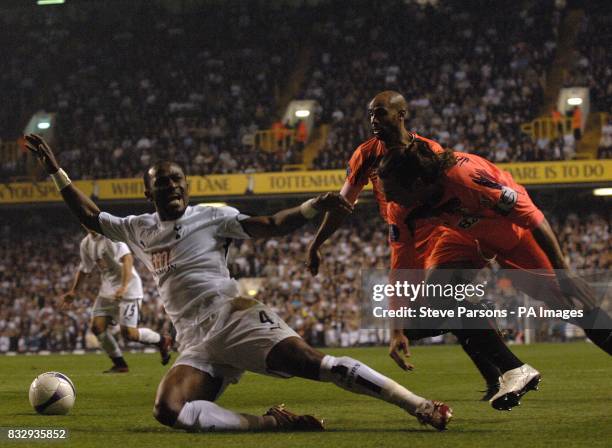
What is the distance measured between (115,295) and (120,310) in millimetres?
232

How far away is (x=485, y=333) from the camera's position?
6.98 metres

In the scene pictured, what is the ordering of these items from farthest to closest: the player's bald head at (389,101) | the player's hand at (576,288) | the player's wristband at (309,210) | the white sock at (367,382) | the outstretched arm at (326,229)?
the player's bald head at (389,101) < the outstretched arm at (326,229) < the player's hand at (576,288) < the white sock at (367,382) < the player's wristband at (309,210)

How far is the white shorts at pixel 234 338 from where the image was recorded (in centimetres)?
598

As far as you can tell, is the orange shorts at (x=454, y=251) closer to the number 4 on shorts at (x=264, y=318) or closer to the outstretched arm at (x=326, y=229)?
the outstretched arm at (x=326, y=229)

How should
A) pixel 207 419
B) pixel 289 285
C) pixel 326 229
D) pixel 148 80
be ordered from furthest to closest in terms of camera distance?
pixel 148 80
pixel 289 285
pixel 326 229
pixel 207 419

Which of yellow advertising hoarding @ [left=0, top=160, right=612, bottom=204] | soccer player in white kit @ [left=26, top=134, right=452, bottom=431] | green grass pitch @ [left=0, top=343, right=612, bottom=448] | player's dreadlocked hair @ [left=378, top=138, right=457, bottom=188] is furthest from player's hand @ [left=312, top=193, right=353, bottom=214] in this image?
yellow advertising hoarding @ [left=0, top=160, right=612, bottom=204]

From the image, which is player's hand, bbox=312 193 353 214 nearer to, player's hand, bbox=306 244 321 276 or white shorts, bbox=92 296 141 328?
player's hand, bbox=306 244 321 276

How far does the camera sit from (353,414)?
23.9 ft

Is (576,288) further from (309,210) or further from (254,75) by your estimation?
(254,75)

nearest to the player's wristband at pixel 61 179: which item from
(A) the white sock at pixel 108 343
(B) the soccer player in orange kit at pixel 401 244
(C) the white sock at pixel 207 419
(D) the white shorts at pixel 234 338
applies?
(D) the white shorts at pixel 234 338

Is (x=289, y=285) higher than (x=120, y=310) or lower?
lower

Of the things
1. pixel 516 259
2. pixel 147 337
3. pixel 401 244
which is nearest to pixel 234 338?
pixel 516 259

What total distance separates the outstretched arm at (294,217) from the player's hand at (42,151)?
1.59m

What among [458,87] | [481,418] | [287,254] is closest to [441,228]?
[481,418]
